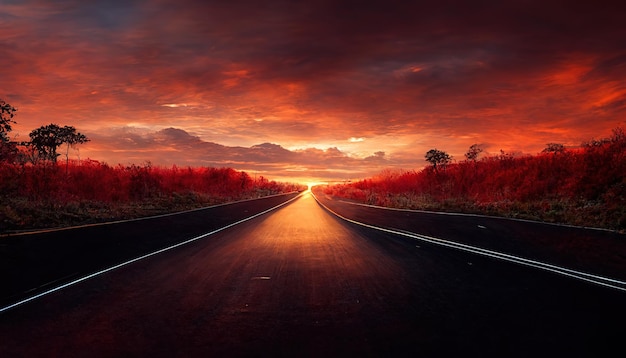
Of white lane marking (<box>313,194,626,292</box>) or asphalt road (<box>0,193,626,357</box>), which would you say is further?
white lane marking (<box>313,194,626,292</box>)

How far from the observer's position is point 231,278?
22.5 feet

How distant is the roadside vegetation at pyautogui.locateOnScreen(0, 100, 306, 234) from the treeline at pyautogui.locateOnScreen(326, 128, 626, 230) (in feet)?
50.2

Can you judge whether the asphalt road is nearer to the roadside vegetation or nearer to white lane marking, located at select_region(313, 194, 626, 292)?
white lane marking, located at select_region(313, 194, 626, 292)

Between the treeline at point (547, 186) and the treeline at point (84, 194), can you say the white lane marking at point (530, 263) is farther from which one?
the treeline at point (84, 194)

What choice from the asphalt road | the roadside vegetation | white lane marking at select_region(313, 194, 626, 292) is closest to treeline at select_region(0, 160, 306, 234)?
the roadside vegetation

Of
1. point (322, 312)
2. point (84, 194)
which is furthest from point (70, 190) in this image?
point (322, 312)

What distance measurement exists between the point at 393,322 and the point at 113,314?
3.53m

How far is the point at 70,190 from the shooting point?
71.1 ft

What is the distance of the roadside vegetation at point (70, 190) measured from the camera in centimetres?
1496

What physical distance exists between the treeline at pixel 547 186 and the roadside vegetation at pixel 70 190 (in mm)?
15293

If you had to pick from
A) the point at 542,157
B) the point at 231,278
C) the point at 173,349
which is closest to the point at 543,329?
the point at 173,349

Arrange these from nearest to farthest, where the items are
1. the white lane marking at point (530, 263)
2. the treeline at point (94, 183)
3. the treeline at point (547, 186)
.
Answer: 1. the white lane marking at point (530, 263)
2. the treeline at point (547, 186)
3. the treeline at point (94, 183)

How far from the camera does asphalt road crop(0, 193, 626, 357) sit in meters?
3.89

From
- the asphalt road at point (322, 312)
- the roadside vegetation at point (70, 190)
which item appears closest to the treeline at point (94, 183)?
the roadside vegetation at point (70, 190)
